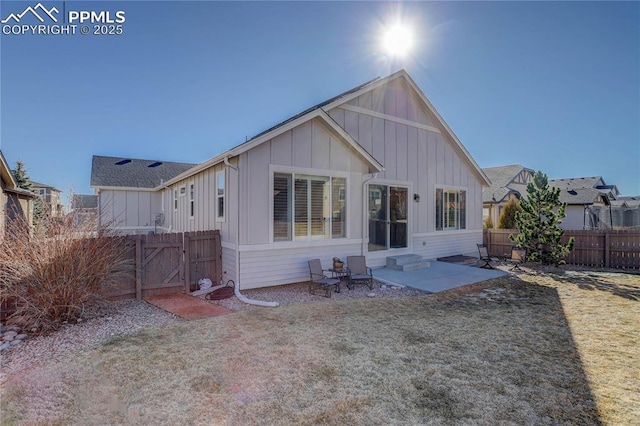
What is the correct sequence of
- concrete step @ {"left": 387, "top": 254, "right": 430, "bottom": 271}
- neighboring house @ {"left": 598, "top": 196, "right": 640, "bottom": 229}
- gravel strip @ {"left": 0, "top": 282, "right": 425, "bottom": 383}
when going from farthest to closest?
neighboring house @ {"left": 598, "top": 196, "right": 640, "bottom": 229} < concrete step @ {"left": 387, "top": 254, "right": 430, "bottom": 271} < gravel strip @ {"left": 0, "top": 282, "right": 425, "bottom": 383}

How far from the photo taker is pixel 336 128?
8.63m

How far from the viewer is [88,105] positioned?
12.3 meters

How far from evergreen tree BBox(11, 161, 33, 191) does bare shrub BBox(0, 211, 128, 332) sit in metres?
28.9

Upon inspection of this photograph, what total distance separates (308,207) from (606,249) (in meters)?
11.5

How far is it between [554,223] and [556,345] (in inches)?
351

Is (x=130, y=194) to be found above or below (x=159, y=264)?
above

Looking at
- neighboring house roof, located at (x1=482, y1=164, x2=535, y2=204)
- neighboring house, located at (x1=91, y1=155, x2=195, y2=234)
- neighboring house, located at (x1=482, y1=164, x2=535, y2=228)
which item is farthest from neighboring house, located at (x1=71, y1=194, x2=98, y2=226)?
neighboring house roof, located at (x1=482, y1=164, x2=535, y2=204)

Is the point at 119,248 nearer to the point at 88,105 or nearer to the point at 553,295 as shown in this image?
the point at 88,105

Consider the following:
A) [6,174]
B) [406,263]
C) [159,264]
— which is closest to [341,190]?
[406,263]

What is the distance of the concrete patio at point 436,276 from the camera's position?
8359 mm

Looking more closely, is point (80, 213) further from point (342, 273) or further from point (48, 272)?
point (342, 273)

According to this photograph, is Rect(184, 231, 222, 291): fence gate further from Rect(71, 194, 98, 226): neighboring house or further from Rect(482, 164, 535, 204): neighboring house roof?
Rect(482, 164, 535, 204): neighboring house roof

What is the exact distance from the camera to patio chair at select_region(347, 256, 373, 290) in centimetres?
821

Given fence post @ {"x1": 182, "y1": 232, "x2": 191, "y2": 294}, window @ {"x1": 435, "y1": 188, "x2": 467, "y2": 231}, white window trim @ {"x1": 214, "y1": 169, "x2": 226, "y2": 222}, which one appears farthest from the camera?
window @ {"x1": 435, "y1": 188, "x2": 467, "y2": 231}
